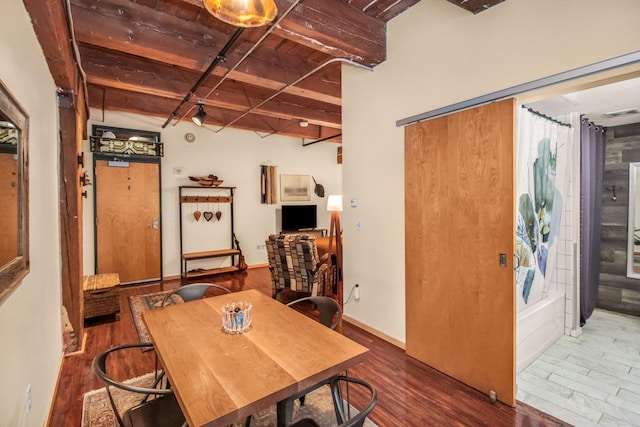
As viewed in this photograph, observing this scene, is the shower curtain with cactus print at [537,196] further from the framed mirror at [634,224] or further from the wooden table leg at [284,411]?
the wooden table leg at [284,411]

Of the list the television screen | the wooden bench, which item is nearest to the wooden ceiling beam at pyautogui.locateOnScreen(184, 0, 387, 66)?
the wooden bench

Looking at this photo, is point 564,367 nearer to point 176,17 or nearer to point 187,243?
point 176,17

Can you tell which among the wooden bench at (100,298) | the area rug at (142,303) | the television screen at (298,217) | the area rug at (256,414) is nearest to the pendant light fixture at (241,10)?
the area rug at (256,414)

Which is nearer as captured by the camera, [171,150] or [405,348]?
[405,348]

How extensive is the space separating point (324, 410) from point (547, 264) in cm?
276

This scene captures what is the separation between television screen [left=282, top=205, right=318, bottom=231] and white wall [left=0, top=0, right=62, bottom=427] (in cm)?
469

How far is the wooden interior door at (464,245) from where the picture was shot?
2.18 meters

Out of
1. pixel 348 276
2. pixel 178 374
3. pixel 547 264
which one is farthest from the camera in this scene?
pixel 348 276

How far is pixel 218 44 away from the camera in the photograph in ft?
10.00

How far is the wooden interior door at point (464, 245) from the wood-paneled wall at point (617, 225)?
10.1 ft

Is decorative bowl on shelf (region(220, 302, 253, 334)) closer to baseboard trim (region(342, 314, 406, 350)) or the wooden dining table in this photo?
the wooden dining table

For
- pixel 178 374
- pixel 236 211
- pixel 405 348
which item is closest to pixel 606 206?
pixel 405 348

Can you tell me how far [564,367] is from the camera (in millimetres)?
2717

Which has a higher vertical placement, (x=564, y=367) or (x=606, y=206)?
(x=606, y=206)
